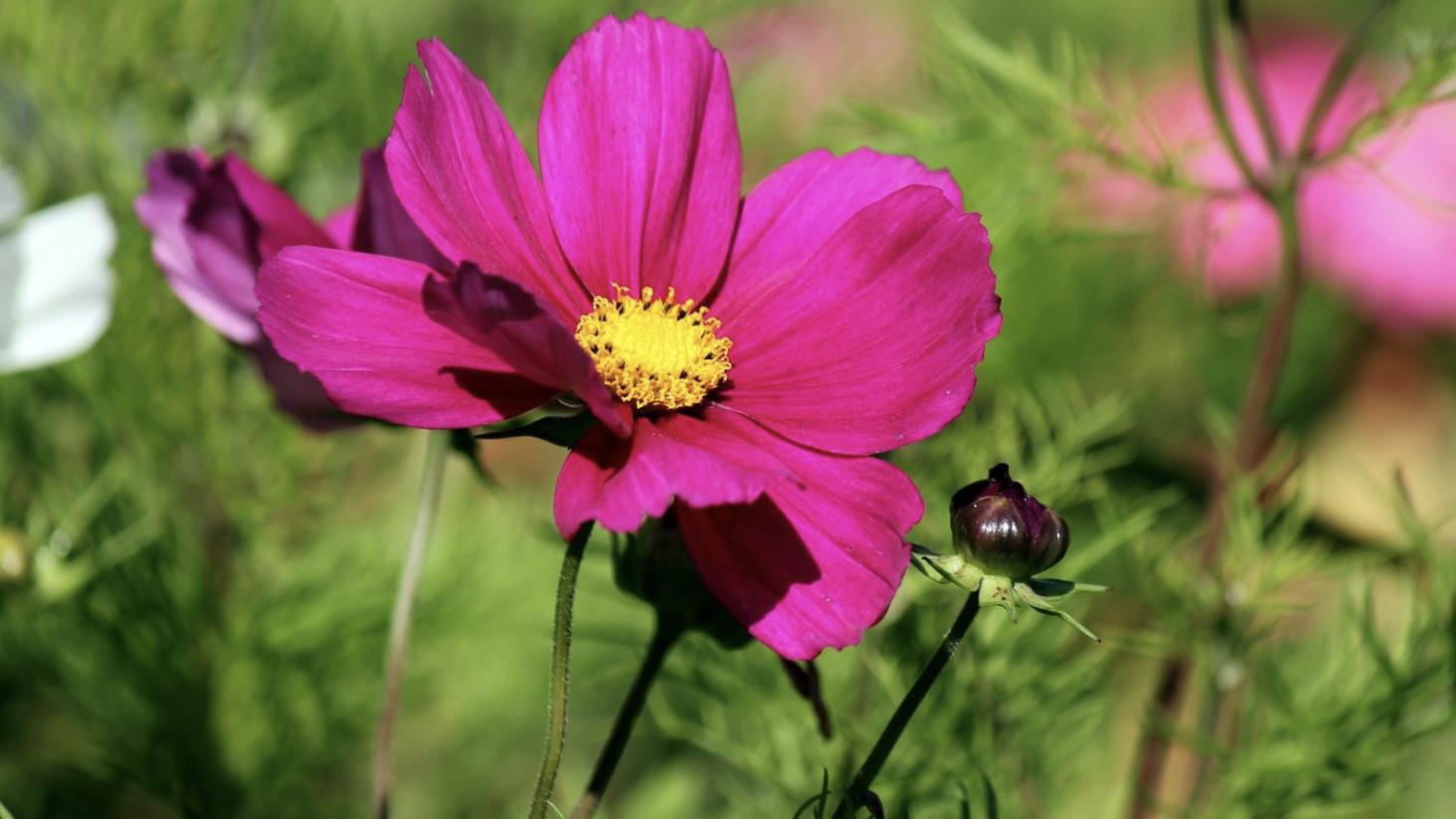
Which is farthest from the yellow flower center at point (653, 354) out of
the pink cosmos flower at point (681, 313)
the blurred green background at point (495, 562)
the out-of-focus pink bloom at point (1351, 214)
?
the out-of-focus pink bloom at point (1351, 214)

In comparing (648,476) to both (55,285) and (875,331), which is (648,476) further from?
(55,285)

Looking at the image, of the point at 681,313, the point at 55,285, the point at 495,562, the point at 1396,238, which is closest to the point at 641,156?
the point at 681,313

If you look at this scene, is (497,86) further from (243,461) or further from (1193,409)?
(1193,409)

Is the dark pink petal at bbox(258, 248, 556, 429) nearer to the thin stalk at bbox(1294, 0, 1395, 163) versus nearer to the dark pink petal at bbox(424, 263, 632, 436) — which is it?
the dark pink petal at bbox(424, 263, 632, 436)

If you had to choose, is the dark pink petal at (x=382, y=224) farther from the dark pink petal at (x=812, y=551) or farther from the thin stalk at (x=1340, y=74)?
the thin stalk at (x=1340, y=74)

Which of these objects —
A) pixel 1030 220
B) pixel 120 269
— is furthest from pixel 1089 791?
pixel 120 269
